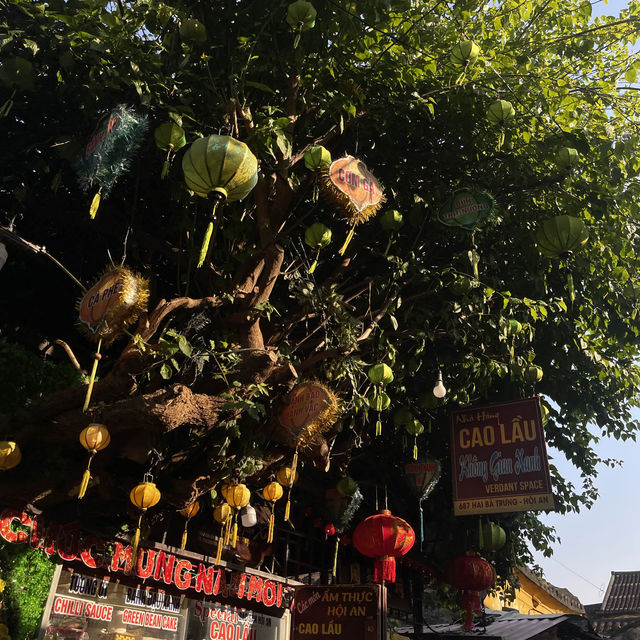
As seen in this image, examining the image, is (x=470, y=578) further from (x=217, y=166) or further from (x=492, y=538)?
(x=217, y=166)

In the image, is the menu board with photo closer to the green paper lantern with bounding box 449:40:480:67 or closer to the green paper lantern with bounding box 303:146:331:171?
the green paper lantern with bounding box 303:146:331:171

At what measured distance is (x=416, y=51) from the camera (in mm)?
7727

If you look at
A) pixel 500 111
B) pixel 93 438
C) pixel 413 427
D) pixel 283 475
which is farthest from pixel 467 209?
pixel 93 438

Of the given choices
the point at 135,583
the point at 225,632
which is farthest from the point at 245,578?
the point at 135,583

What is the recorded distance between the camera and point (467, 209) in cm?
797

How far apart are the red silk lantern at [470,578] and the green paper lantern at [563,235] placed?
254 inches

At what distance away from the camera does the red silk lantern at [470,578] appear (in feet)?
36.3

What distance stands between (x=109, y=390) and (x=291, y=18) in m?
4.47

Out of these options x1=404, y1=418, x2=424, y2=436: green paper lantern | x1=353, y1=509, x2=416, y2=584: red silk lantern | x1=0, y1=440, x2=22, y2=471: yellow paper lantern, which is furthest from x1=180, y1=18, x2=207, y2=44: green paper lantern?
x1=353, y1=509, x2=416, y2=584: red silk lantern

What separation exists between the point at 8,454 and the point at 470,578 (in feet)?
27.2

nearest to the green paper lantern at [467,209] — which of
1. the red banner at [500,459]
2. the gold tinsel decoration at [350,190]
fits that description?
the gold tinsel decoration at [350,190]

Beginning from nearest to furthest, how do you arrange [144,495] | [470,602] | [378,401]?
[144,495]
[378,401]
[470,602]

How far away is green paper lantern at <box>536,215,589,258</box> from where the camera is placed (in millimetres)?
7207

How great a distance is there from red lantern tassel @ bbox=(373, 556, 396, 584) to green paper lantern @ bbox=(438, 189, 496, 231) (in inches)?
199
